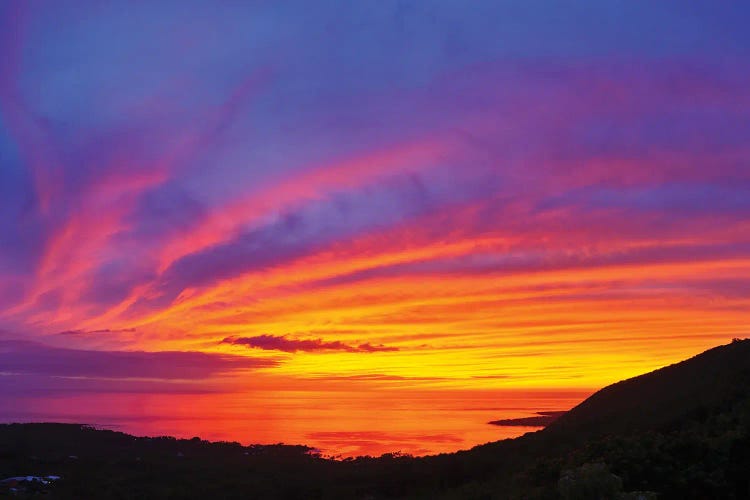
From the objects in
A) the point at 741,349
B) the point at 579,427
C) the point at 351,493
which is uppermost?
the point at 741,349

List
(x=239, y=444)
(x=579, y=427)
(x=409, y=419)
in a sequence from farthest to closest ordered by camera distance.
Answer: (x=409, y=419), (x=239, y=444), (x=579, y=427)

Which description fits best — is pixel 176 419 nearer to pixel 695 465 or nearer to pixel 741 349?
pixel 741 349

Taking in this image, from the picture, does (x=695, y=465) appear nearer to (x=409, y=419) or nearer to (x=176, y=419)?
(x=409, y=419)

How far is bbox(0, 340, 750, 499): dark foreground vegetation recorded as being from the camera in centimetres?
1468

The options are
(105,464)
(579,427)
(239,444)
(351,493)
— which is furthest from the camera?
(239,444)

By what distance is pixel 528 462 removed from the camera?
3112 centimetres

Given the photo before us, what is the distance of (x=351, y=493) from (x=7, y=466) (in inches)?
967

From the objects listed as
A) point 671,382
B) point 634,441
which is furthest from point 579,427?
point 634,441

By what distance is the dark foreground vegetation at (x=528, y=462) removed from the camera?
14.7m

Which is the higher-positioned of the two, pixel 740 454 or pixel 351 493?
pixel 740 454

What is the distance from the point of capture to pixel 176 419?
93938 millimetres

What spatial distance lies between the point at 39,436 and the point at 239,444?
62.4ft

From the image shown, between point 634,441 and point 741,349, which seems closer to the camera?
point 634,441

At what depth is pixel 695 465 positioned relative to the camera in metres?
14.5
